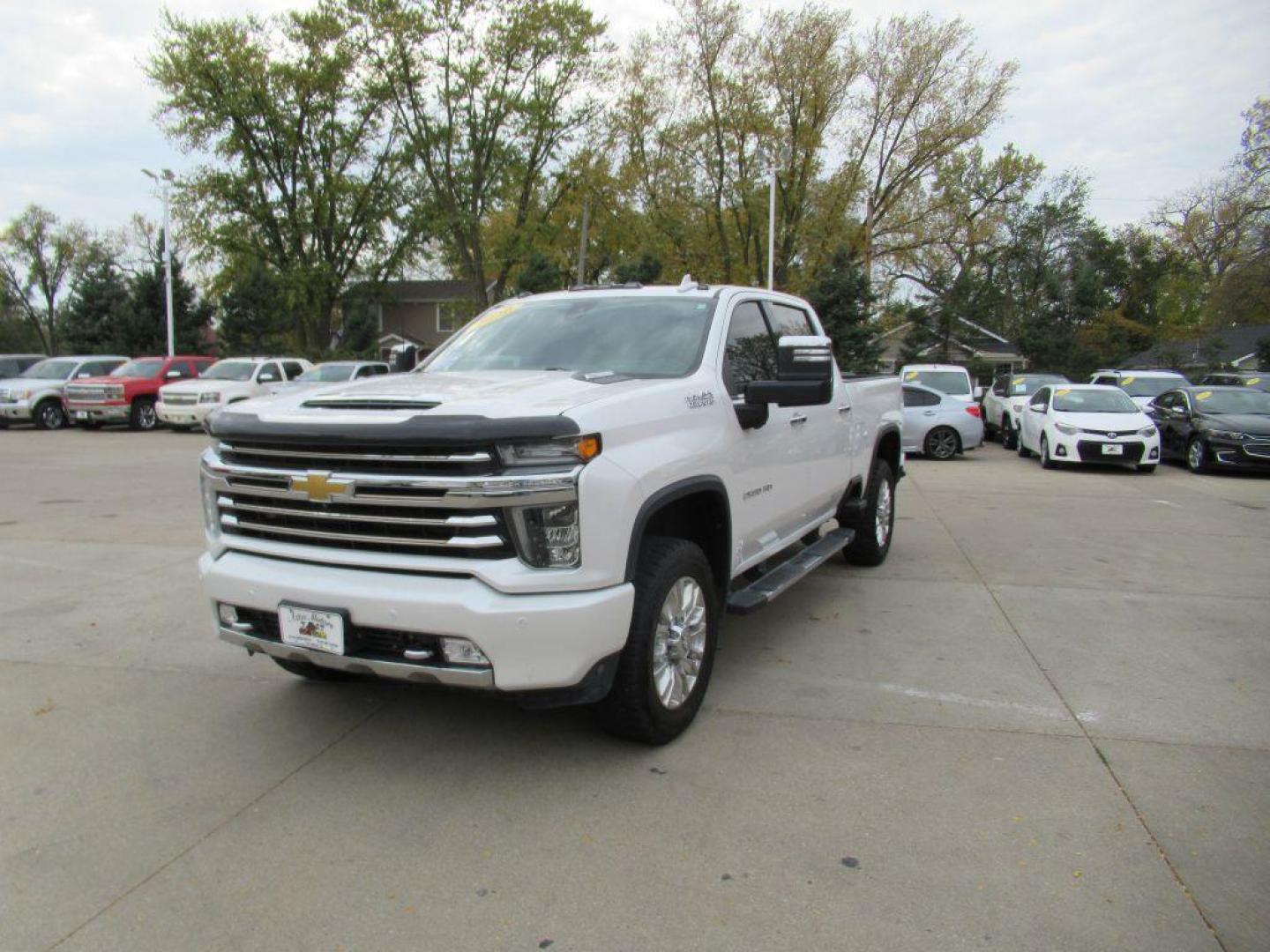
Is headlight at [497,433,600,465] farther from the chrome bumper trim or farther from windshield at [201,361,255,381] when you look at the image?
windshield at [201,361,255,381]

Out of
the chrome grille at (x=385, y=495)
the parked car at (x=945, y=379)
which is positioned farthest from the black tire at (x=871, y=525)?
the parked car at (x=945, y=379)

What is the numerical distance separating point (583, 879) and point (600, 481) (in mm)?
1333

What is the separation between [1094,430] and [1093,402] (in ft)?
3.85

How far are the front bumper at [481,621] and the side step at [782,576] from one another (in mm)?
1082

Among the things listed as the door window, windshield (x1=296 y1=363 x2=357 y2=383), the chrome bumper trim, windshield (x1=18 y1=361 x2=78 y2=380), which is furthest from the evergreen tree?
the chrome bumper trim

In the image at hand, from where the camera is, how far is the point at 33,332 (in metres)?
72.6

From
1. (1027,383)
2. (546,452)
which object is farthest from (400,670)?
(1027,383)

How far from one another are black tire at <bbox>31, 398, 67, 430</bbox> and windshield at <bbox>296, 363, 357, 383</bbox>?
638 centimetres

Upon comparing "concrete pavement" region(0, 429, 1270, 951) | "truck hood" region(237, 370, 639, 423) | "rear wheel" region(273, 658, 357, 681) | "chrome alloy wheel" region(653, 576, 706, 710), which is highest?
"truck hood" region(237, 370, 639, 423)

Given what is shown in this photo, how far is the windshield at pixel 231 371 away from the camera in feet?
73.7

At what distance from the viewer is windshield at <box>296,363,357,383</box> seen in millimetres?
21562

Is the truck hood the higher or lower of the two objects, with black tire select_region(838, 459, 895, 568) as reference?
higher

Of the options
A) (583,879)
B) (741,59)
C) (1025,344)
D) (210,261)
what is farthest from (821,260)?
(583,879)

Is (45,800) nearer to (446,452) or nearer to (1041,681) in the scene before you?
(446,452)
